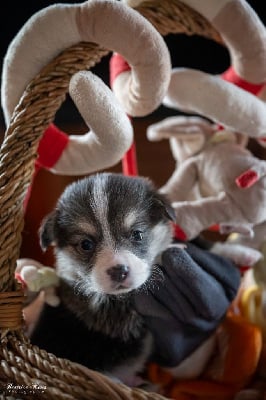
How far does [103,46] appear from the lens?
0.88m

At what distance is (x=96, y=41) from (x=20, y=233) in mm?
370

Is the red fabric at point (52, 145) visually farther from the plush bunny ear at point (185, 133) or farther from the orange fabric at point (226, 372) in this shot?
the orange fabric at point (226, 372)

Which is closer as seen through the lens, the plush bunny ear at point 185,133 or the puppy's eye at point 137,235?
the puppy's eye at point 137,235

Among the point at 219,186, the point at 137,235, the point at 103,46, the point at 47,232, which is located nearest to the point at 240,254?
the point at 219,186

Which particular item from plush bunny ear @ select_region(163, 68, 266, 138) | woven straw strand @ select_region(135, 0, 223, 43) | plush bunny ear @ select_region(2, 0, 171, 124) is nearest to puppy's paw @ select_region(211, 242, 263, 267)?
plush bunny ear @ select_region(163, 68, 266, 138)

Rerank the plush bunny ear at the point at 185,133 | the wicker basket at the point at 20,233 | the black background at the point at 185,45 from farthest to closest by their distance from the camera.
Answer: the black background at the point at 185,45 → the plush bunny ear at the point at 185,133 → the wicker basket at the point at 20,233

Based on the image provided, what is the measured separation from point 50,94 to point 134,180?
0.23 meters

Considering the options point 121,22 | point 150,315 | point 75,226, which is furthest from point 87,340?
point 121,22

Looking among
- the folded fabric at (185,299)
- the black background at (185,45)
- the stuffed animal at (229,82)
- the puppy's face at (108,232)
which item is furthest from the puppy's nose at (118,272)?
the black background at (185,45)

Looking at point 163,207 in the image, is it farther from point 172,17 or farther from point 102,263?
point 172,17

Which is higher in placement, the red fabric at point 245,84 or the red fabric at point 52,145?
the red fabric at point 245,84

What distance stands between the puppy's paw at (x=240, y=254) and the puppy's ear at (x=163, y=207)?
0.66 ft

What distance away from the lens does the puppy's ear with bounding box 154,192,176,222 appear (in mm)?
928

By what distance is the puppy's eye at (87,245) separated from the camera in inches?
34.3
